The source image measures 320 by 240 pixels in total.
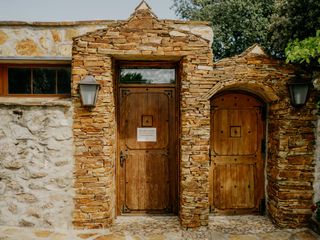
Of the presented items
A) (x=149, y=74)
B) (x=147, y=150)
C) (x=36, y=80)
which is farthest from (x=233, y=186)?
(x=36, y=80)

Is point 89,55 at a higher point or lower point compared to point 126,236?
higher

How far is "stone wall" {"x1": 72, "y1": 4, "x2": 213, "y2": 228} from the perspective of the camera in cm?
408

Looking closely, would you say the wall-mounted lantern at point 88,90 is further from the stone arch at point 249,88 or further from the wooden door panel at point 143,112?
the stone arch at point 249,88

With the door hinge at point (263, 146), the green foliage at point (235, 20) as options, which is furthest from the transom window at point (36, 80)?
the green foliage at point (235, 20)

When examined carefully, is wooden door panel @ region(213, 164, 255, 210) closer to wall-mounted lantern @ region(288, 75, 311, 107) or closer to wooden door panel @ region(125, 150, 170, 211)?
wooden door panel @ region(125, 150, 170, 211)

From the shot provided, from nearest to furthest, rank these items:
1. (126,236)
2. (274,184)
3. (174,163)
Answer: (126,236), (274,184), (174,163)

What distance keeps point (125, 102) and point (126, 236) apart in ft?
6.86

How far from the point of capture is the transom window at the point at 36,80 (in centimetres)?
464

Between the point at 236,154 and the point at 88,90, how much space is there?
2.70 meters

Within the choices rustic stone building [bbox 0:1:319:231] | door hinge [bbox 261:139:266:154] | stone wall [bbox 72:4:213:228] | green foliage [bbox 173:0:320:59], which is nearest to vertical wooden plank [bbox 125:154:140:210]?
rustic stone building [bbox 0:1:319:231]

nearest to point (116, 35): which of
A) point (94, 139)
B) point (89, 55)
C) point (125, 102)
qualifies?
point (89, 55)

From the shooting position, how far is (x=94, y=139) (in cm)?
412

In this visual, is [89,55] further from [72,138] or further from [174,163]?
[174,163]

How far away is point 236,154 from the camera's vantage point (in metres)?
4.78
